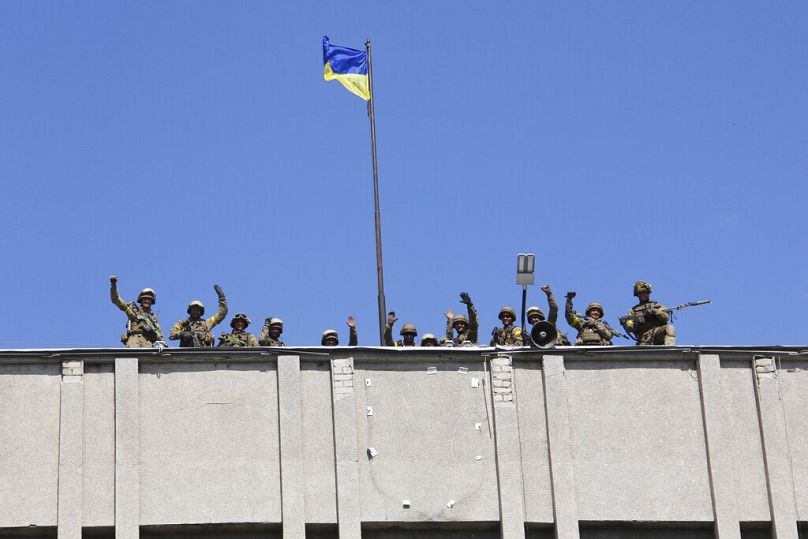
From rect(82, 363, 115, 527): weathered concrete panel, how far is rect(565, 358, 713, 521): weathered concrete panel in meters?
6.70

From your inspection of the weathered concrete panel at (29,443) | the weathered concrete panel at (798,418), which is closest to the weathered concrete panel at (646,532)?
the weathered concrete panel at (798,418)

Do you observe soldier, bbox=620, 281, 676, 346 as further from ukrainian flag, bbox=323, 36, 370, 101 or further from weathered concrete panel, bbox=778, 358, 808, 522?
ukrainian flag, bbox=323, 36, 370, 101

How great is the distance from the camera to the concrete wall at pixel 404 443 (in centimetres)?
2883

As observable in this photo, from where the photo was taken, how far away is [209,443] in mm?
29297

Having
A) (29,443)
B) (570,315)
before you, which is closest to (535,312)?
(570,315)

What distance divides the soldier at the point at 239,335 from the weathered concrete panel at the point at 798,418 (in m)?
8.30

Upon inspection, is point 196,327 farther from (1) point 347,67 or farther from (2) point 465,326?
(1) point 347,67

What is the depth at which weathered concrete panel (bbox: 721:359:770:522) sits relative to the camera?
2980 cm

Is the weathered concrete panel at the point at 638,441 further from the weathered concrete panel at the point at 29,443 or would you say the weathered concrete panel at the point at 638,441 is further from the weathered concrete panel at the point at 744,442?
the weathered concrete panel at the point at 29,443

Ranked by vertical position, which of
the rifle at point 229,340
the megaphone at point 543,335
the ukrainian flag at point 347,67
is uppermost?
the ukrainian flag at point 347,67

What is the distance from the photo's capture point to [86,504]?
28.5m

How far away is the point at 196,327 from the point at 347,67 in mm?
11561

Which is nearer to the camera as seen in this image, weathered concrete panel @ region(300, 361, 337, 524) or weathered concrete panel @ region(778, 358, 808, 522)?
weathered concrete panel @ region(300, 361, 337, 524)

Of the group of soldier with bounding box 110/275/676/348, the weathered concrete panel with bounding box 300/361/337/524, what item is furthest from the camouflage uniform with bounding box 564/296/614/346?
the weathered concrete panel with bounding box 300/361/337/524
